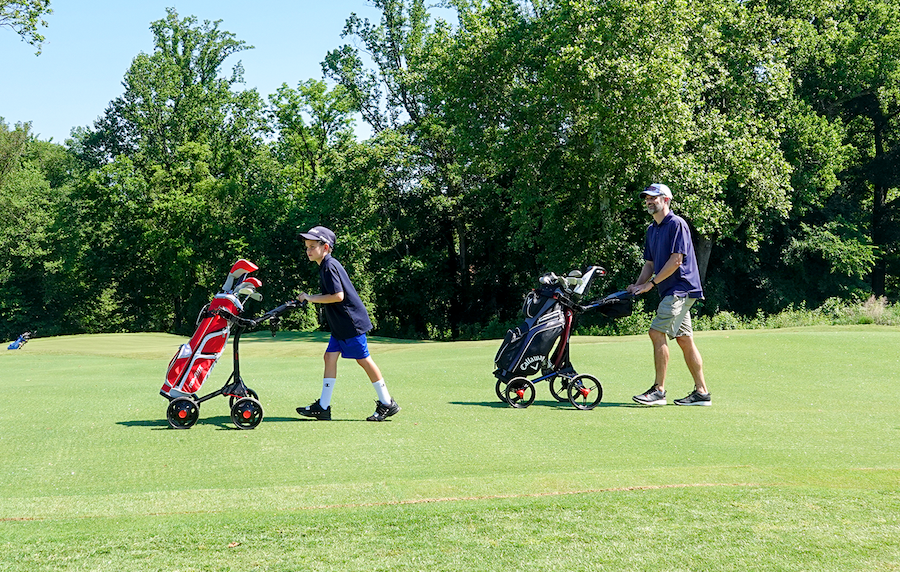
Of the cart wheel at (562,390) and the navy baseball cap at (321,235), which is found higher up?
the navy baseball cap at (321,235)

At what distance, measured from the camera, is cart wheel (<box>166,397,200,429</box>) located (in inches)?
323

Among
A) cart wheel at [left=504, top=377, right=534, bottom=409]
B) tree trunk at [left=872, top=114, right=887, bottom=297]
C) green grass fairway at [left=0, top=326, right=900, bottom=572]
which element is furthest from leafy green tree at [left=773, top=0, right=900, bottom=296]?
cart wheel at [left=504, top=377, right=534, bottom=409]

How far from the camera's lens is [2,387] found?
12359mm

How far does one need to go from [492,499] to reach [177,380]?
4477mm

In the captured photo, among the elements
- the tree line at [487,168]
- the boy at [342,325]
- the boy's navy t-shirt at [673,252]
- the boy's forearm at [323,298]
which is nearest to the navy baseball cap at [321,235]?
the boy at [342,325]

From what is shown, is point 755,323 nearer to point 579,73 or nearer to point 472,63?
point 579,73

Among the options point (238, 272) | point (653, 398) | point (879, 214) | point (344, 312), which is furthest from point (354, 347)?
point (879, 214)

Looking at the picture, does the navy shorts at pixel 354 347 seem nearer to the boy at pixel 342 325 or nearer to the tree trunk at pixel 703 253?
the boy at pixel 342 325

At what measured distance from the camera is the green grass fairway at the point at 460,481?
420cm

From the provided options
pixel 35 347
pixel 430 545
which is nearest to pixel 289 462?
pixel 430 545

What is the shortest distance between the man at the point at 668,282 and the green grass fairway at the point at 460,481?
0.43 meters

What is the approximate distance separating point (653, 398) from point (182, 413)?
5253 mm

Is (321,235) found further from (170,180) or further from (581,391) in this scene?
(170,180)

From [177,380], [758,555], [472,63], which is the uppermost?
[472,63]
